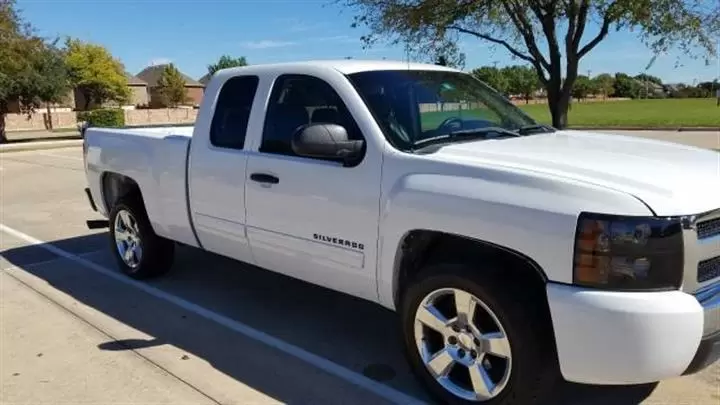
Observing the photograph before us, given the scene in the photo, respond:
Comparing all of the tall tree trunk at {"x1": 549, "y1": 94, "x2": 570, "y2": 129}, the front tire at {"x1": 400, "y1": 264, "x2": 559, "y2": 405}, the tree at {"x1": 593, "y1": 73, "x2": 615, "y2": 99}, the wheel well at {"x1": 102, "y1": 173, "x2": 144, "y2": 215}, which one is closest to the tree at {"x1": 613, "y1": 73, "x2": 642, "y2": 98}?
the tree at {"x1": 593, "y1": 73, "x2": 615, "y2": 99}

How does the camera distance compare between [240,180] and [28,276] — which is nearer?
[240,180]

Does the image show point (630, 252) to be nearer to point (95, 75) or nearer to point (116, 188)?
point (116, 188)

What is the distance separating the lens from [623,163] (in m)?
3.26

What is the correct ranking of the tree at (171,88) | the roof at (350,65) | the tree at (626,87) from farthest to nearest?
the tree at (626,87) < the tree at (171,88) < the roof at (350,65)

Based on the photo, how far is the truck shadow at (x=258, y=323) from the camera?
3.86 metres

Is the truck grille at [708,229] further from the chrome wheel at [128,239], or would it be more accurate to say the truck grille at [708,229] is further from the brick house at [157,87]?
the brick house at [157,87]

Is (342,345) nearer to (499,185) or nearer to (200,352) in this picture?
(200,352)

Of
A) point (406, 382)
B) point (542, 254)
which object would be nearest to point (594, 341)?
point (542, 254)

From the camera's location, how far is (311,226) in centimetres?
406

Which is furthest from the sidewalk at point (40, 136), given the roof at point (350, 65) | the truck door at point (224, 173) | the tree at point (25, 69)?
the roof at point (350, 65)

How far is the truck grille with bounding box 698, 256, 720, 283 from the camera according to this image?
2918mm

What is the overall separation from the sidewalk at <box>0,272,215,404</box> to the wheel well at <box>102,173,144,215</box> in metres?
1.30

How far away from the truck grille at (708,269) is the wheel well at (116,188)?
4.67 meters

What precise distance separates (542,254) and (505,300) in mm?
304
